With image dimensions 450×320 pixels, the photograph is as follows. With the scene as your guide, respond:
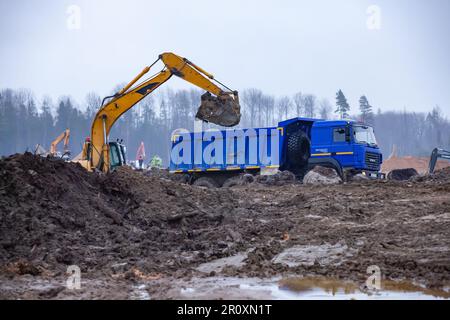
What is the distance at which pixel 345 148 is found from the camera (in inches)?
1000

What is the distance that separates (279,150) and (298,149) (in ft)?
2.64

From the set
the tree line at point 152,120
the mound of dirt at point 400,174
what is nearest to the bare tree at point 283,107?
the tree line at point 152,120

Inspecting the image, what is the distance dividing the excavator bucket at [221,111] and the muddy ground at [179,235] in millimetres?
2871

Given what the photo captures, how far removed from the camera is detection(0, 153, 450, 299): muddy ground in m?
9.30

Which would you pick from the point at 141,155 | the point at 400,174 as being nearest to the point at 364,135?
the point at 400,174

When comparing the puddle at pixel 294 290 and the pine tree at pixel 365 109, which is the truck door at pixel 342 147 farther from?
the pine tree at pixel 365 109

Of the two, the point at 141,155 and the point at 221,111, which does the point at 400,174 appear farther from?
the point at 141,155

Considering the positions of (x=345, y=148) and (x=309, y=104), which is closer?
(x=345, y=148)

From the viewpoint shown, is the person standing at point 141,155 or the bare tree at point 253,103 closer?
the person standing at point 141,155

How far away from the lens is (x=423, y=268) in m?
9.27

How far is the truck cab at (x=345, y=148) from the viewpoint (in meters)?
25.3

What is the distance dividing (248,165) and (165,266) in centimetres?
1794
